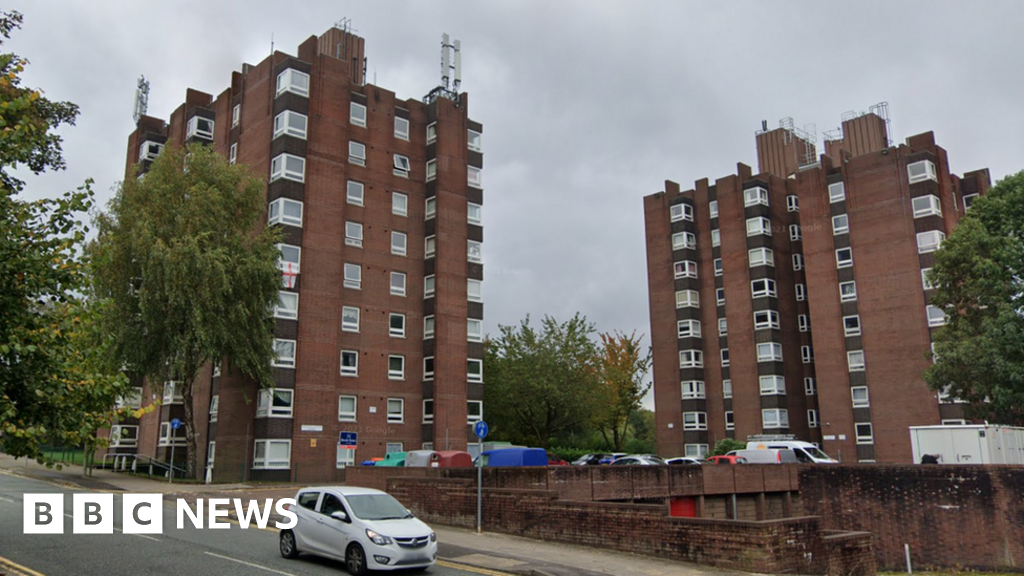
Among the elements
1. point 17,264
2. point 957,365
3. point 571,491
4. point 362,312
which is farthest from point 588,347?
point 17,264

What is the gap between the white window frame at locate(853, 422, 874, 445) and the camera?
5459 cm

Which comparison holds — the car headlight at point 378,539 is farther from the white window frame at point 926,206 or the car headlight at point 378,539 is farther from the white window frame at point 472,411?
the white window frame at point 926,206

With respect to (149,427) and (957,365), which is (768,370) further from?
(149,427)

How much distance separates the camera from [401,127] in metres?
51.3

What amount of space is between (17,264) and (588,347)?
168ft

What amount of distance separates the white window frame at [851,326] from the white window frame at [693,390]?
12675 millimetres

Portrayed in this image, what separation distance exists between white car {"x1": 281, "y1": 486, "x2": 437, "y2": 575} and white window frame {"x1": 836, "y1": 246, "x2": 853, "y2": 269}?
51.7 m

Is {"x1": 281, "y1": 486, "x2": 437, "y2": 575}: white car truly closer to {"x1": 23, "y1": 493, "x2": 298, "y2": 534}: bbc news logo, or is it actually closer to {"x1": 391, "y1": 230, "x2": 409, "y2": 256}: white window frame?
{"x1": 23, "y1": 493, "x2": 298, "y2": 534}: bbc news logo

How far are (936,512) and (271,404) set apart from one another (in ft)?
103

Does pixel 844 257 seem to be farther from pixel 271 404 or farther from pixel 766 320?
pixel 271 404

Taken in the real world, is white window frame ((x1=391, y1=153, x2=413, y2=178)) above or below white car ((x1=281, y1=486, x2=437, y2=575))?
above

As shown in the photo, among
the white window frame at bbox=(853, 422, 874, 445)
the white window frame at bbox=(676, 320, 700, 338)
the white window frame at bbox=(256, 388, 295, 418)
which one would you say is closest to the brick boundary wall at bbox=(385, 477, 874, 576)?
the white window frame at bbox=(256, 388, 295, 418)

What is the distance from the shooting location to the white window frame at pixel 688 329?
218 feet

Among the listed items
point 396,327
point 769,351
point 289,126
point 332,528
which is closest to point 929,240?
point 769,351
